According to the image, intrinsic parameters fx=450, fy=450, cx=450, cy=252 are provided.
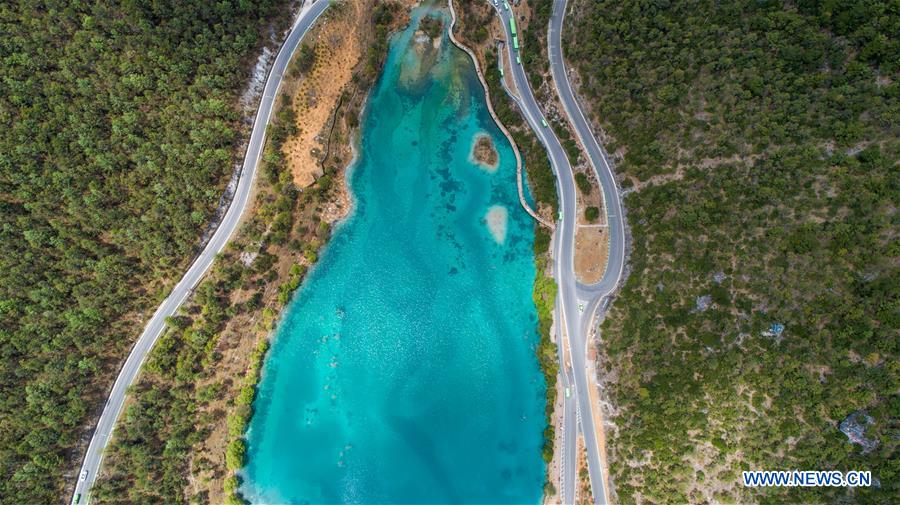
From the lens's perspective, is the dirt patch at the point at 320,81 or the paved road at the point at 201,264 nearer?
the paved road at the point at 201,264

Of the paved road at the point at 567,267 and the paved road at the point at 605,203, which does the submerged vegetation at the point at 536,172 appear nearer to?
the paved road at the point at 567,267

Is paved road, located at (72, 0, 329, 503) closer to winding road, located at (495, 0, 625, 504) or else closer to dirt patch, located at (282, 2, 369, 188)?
dirt patch, located at (282, 2, 369, 188)

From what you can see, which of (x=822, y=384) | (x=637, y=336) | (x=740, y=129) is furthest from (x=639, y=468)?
(x=740, y=129)

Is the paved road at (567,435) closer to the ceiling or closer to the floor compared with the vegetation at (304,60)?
closer to the floor

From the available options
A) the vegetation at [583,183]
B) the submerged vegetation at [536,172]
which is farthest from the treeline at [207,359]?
the vegetation at [583,183]

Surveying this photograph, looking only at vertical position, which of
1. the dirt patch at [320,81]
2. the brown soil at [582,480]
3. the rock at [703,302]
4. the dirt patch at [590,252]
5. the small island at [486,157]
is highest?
the dirt patch at [320,81]

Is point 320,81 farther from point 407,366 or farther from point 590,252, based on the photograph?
point 590,252

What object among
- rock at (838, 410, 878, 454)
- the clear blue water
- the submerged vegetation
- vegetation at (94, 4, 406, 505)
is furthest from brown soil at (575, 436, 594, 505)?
vegetation at (94, 4, 406, 505)
